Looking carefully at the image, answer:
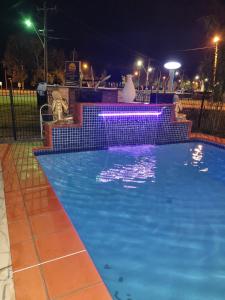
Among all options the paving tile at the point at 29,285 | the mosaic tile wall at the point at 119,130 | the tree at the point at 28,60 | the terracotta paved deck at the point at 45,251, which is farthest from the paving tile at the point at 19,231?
the tree at the point at 28,60

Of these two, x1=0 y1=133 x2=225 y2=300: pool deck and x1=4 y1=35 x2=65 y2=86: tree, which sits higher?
x1=4 y1=35 x2=65 y2=86: tree

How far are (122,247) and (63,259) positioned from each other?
800 mm

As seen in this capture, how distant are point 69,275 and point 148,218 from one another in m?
1.61

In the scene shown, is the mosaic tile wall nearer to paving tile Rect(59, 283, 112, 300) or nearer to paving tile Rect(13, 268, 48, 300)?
paving tile Rect(13, 268, 48, 300)

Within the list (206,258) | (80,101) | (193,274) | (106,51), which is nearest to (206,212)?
(206,258)

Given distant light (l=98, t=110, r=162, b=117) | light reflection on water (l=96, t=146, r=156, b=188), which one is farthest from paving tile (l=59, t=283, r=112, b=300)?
distant light (l=98, t=110, r=162, b=117)

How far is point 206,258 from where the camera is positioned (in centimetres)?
268

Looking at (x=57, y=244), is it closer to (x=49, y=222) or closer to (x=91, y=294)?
(x=49, y=222)

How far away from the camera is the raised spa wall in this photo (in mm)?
6363

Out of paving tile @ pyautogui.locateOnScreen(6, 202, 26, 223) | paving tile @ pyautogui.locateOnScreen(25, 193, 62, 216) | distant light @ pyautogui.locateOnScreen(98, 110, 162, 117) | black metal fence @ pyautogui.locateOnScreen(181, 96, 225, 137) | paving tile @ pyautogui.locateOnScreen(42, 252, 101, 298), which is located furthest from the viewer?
black metal fence @ pyautogui.locateOnScreen(181, 96, 225, 137)

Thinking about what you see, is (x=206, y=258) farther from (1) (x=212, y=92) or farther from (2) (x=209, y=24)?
(2) (x=209, y=24)

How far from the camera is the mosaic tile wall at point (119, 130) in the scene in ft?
21.2

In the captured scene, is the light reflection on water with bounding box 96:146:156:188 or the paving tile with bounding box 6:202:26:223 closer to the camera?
the paving tile with bounding box 6:202:26:223

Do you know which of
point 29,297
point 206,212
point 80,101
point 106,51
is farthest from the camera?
point 106,51
